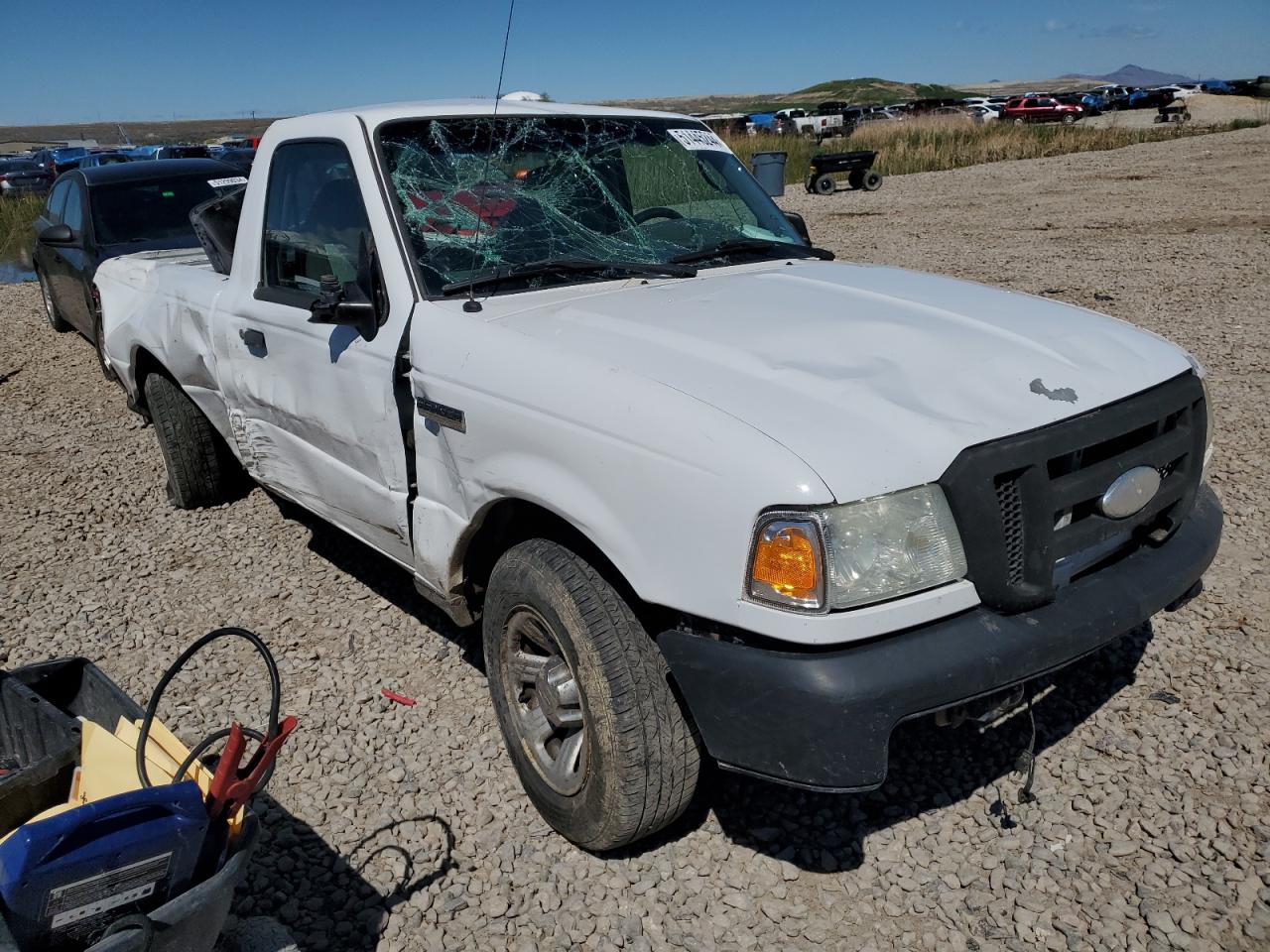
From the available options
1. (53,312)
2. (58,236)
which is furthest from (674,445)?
(53,312)

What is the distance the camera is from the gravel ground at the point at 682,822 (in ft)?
8.09

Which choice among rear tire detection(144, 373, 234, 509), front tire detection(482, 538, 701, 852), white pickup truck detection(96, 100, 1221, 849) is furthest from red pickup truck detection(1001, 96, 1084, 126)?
front tire detection(482, 538, 701, 852)

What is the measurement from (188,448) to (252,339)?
1.65 m

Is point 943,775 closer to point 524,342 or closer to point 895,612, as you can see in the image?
point 895,612

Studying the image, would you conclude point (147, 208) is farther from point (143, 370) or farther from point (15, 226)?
point (15, 226)

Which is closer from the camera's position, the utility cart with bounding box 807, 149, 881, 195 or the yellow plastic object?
the yellow plastic object

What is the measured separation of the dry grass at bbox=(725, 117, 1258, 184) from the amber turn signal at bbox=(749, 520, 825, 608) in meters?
23.9

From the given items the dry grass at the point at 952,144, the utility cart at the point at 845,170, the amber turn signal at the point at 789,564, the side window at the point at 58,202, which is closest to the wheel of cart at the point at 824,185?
the utility cart at the point at 845,170

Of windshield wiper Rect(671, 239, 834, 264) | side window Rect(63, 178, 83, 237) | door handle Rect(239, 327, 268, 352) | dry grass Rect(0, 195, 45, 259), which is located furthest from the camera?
dry grass Rect(0, 195, 45, 259)

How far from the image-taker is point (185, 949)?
6.40ft

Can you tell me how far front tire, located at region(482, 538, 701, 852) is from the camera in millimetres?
2340

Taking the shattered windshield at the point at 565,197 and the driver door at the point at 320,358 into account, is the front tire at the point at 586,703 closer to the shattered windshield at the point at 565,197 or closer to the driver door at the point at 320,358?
the driver door at the point at 320,358

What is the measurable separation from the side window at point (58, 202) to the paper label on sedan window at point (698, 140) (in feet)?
23.7

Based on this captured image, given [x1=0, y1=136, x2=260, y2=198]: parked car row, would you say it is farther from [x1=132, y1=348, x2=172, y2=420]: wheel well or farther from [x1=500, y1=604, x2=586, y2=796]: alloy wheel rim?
[x1=500, y1=604, x2=586, y2=796]: alloy wheel rim
